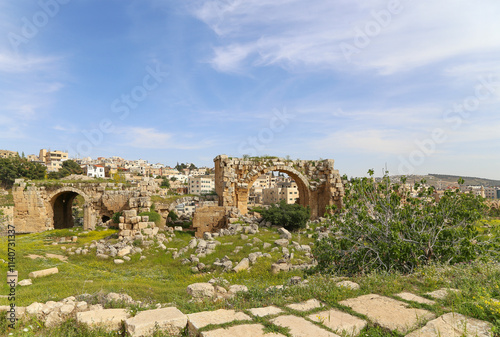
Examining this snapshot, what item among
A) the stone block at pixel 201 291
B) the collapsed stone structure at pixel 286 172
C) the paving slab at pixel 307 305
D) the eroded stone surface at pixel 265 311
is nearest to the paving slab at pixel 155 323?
the eroded stone surface at pixel 265 311

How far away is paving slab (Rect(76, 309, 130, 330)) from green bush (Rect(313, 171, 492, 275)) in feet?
13.1

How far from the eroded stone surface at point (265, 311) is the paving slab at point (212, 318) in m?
0.14

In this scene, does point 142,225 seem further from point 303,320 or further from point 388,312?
point 388,312

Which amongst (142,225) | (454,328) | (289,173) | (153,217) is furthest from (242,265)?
(289,173)

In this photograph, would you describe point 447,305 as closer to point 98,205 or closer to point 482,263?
point 482,263

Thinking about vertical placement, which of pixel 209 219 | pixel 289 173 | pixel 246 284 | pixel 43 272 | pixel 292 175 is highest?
pixel 289 173

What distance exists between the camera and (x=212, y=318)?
382cm

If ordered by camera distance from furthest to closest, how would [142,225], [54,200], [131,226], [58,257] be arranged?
[54,200] < [142,225] < [131,226] < [58,257]

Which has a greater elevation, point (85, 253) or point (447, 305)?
point (447, 305)

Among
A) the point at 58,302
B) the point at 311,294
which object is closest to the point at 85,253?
the point at 58,302

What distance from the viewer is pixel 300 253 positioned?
37.4ft

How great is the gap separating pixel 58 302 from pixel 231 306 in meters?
2.67

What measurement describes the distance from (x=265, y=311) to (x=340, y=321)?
36.5 inches

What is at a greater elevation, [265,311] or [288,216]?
[288,216]
